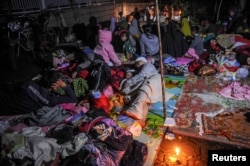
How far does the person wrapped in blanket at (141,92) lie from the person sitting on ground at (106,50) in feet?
4.71

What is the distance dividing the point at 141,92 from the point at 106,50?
2.92m

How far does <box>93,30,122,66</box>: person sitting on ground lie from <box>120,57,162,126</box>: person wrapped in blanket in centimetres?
144

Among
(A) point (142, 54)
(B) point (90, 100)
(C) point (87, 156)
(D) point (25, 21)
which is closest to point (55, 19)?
(D) point (25, 21)

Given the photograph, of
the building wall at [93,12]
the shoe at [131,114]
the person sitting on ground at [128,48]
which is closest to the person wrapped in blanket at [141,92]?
the shoe at [131,114]

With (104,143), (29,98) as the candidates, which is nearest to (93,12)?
(29,98)

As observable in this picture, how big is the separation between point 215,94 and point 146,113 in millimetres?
1913

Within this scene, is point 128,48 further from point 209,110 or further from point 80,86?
point 209,110

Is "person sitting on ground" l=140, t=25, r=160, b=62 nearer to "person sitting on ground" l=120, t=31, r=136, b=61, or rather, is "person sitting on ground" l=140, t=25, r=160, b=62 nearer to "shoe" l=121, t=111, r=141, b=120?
"person sitting on ground" l=120, t=31, r=136, b=61

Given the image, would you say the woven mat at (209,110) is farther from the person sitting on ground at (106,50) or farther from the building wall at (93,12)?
the building wall at (93,12)

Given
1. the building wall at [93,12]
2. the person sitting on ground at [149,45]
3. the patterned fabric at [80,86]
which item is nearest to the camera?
the patterned fabric at [80,86]

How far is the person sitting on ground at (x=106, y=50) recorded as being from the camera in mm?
6871

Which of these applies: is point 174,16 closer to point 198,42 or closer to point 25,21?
point 198,42

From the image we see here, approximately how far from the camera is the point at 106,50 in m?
6.89

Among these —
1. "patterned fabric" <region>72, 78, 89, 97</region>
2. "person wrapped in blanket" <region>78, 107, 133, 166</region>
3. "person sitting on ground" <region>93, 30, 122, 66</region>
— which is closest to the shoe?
"person wrapped in blanket" <region>78, 107, 133, 166</region>
